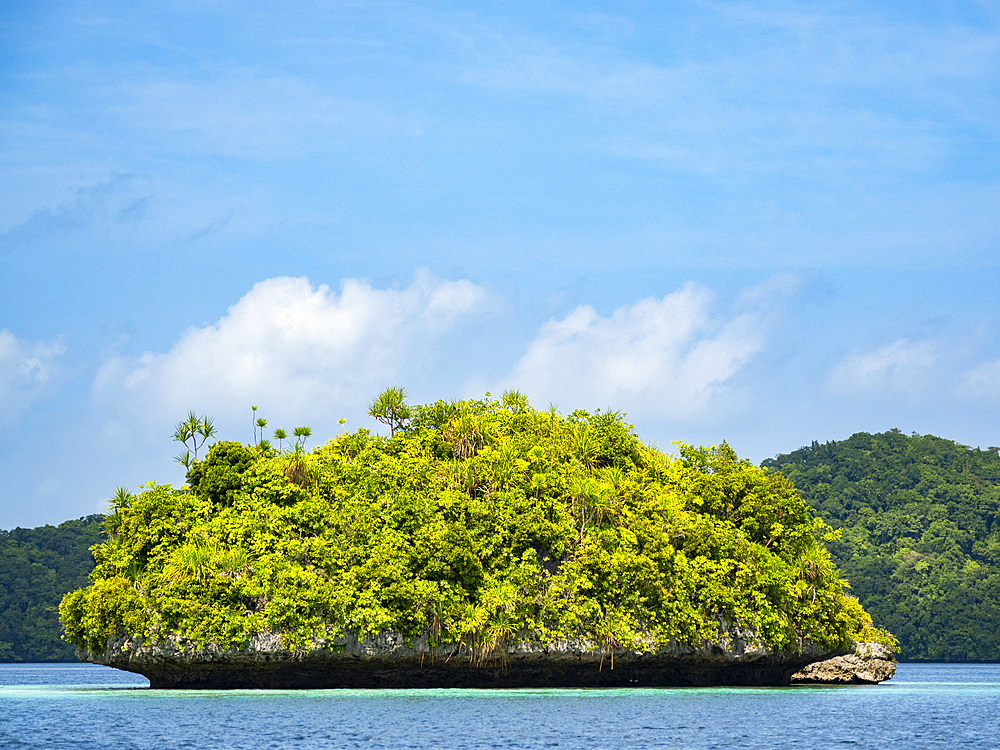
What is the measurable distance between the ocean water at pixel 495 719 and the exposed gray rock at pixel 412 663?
1007 mm

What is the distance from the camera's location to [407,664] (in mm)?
A: 42031

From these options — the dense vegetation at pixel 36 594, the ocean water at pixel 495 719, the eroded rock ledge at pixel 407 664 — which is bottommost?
the ocean water at pixel 495 719

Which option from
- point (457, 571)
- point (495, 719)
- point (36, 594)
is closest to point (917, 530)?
point (36, 594)

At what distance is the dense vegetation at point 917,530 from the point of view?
328 feet

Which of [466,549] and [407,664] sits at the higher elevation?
[466,549]

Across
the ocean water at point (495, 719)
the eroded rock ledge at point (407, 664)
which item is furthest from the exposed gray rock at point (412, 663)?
the ocean water at point (495, 719)

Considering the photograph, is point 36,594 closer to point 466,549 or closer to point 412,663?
point 412,663

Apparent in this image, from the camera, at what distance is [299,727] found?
30.2m

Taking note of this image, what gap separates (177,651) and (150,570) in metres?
3.39

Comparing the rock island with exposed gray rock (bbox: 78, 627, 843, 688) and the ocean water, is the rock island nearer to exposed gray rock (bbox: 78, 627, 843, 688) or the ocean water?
exposed gray rock (bbox: 78, 627, 843, 688)

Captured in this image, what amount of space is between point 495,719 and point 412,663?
10.5m

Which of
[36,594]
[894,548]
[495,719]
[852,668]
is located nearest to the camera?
[495,719]

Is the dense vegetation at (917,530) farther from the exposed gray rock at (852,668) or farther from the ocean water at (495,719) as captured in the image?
the ocean water at (495,719)

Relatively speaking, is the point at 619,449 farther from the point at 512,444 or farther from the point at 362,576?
the point at 362,576
